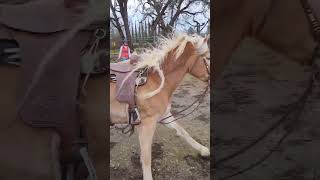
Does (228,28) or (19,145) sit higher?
(228,28)

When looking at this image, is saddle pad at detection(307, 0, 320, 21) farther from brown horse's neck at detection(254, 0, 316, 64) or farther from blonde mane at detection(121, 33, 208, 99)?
blonde mane at detection(121, 33, 208, 99)

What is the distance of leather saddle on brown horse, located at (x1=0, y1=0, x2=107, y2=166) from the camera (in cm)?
127

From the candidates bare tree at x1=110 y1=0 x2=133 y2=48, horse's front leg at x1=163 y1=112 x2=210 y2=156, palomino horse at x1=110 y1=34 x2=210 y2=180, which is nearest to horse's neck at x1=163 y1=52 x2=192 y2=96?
palomino horse at x1=110 y1=34 x2=210 y2=180

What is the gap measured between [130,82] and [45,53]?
38cm

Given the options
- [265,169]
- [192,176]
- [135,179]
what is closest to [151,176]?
[135,179]

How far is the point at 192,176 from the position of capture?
1.62m

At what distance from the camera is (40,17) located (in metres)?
1.27

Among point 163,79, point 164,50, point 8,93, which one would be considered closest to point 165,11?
point 164,50

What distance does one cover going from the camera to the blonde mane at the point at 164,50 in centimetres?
152

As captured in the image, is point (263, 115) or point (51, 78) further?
point (263, 115)

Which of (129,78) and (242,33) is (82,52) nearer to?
(129,78)

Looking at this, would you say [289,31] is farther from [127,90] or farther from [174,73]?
[127,90]

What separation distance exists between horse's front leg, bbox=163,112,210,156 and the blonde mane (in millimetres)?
136

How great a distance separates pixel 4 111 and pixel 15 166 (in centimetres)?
19
